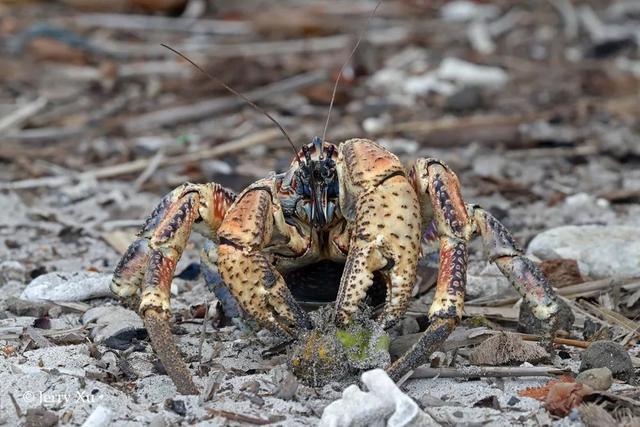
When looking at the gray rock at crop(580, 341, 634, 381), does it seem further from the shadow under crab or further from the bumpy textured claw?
the shadow under crab

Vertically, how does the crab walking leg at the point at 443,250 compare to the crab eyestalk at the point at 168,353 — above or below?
above

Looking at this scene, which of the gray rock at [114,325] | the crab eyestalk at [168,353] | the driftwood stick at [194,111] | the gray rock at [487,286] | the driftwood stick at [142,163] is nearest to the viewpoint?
the crab eyestalk at [168,353]

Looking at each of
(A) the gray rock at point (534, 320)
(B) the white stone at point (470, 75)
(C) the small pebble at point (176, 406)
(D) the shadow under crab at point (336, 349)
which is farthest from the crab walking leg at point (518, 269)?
(B) the white stone at point (470, 75)

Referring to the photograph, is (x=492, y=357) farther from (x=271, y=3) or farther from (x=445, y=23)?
(x=271, y=3)

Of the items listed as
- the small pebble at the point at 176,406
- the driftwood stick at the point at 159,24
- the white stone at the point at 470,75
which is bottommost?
the small pebble at the point at 176,406

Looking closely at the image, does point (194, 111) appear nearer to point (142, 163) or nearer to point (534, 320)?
point (142, 163)

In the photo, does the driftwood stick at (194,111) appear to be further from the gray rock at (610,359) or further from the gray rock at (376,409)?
the gray rock at (376,409)

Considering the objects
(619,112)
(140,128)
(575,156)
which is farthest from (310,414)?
(619,112)
